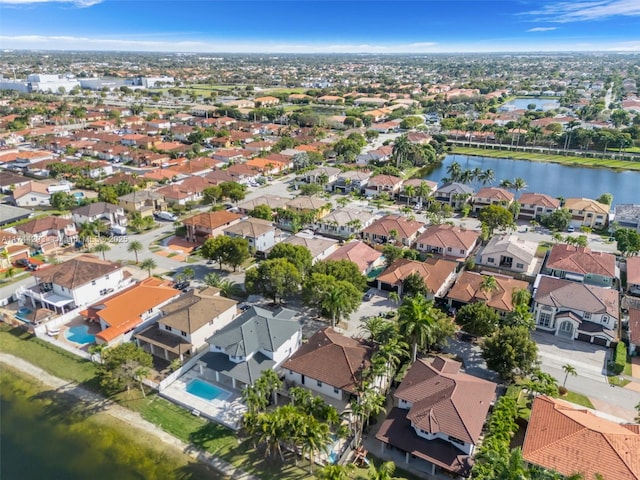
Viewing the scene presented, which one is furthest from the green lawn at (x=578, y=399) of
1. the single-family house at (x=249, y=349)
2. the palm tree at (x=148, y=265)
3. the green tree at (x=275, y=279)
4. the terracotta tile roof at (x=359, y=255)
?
the palm tree at (x=148, y=265)

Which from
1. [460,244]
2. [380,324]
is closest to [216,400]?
[380,324]

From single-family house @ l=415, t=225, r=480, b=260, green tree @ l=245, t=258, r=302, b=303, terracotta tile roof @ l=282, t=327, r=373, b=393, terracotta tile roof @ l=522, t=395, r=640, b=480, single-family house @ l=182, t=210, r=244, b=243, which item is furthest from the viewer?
single-family house @ l=182, t=210, r=244, b=243

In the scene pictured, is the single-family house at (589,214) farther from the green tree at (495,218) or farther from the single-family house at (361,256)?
the single-family house at (361,256)

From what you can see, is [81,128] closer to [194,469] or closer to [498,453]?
[194,469]

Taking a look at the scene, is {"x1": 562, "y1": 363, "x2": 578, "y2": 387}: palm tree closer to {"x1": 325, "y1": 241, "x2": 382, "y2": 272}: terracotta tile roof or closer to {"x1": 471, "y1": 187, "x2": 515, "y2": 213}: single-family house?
{"x1": 325, "y1": 241, "x2": 382, "y2": 272}: terracotta tile roof

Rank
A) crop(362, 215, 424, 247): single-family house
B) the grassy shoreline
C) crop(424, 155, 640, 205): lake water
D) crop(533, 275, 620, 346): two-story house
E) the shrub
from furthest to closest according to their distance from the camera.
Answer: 1. the grassy shoreline
2. crop(424, 155, 640, 205): lake water
3. crop(362, 215, 424, 247): single-family house
4. crop(533, 275, 620, 346): two-story house
5. the shrub

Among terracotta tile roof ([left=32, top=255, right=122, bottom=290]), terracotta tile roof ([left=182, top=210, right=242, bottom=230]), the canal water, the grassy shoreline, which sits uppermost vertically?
the grassy shoreline

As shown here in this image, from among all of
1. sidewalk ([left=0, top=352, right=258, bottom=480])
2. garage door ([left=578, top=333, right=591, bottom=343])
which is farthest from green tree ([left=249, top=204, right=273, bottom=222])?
garage door ([left=578, top=333, right=591, bottom=343])
